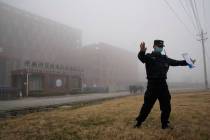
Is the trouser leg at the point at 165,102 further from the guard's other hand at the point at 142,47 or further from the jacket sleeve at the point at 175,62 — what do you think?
the guard's other hand at the point at 142,47

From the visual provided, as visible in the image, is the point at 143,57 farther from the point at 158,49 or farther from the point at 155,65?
the point at 158,49

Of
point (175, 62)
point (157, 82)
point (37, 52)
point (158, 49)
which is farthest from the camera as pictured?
point (37, 52)

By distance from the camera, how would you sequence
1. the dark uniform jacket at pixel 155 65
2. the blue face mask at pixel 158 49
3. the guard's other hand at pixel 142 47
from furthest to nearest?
the blue face mask at pixel 158 49
the dark uniform jacket at pixel 155 65
the guard's other hand at pixel 142 47

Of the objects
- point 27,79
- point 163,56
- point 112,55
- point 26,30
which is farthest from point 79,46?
point 163,56

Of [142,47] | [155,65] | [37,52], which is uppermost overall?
[37,52]

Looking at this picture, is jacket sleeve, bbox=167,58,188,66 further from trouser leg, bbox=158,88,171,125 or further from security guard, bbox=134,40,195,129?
trouser leg, bbox=158,88,171,125

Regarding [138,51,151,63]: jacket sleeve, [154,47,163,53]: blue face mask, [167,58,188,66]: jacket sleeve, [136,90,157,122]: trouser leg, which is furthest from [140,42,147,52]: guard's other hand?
[136,90,157,122]: trouser leg

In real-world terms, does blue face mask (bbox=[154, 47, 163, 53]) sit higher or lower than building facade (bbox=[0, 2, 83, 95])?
lower

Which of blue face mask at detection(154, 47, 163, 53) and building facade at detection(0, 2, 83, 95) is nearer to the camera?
blue face mask at detection(154, 47, 163, 53)

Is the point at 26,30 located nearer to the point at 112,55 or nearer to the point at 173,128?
the point at 112,55

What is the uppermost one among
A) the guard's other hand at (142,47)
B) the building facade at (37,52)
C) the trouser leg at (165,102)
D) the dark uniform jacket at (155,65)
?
the building facade at (37,52)

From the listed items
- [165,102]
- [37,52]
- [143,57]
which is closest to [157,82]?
[165,102]

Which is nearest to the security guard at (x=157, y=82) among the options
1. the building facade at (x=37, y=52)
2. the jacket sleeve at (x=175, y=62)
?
the jacket sleeve at (x=175, y=62)

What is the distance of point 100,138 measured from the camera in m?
3.96
